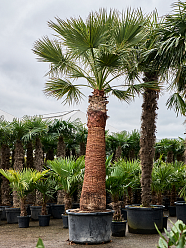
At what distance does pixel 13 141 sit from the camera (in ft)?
35.8

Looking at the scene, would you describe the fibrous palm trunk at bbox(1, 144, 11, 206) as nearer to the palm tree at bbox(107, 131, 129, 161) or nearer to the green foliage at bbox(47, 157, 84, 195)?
the green foliage at bbox(47, 157, 84, 195)

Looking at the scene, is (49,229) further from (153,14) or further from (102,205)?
(153,14)

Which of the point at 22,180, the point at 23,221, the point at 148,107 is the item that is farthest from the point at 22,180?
the point at 148,107

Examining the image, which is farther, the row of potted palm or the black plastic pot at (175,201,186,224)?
the black plastic pot at (175,201,186,224)

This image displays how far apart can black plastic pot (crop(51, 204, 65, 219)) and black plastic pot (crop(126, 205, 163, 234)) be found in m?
3.93

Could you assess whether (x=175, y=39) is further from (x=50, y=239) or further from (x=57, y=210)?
(x=57, y=210)

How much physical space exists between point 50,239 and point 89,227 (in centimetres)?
145

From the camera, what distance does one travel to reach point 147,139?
24.4ft

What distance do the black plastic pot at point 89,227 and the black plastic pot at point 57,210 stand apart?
453 centimetres

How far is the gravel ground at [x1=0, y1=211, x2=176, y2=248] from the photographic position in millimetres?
6145

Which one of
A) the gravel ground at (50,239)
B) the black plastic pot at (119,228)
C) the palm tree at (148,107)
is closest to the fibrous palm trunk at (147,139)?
the palm tree at (148,107)

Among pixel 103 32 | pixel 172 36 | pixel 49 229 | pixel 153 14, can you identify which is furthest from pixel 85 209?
pixel 153 14

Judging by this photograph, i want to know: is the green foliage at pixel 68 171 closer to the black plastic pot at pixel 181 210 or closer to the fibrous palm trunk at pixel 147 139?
the fibrous palm trunk at pixel 147 139

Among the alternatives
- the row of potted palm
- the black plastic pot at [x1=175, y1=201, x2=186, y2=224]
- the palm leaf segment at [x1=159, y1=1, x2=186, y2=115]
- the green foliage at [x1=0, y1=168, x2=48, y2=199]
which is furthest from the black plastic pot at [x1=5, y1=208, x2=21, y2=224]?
the palm leaf segment at [x1=159, y1=1, x2=186, y2=115]
